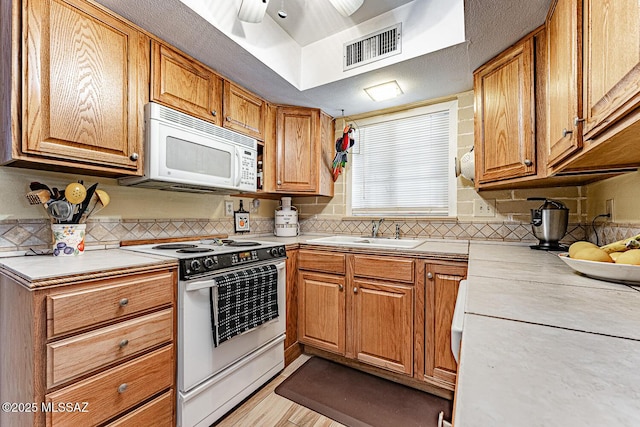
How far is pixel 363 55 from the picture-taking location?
1940 millimetres

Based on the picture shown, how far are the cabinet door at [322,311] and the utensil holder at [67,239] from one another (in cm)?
135

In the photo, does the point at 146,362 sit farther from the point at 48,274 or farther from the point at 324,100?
the point at 324,100

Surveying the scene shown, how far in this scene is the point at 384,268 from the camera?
189 centimetres

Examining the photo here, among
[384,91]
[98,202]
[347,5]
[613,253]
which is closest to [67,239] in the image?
[98,202]

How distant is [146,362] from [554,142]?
207 cm

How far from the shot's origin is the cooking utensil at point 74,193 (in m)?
1.44

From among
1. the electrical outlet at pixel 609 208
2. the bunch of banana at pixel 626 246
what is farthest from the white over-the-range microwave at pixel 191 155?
the electrical outlet at pixel 609 208

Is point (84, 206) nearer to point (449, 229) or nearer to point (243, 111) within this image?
point (243, 111)

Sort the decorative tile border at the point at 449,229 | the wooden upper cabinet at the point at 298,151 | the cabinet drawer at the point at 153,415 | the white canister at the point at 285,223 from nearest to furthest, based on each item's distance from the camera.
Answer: the cabinet drawer at the point at 153,415 → the decorative tile border at the point at 449,229 → the wooden upper cabinet at the point at 298,151 → the white canister at the point at 285,223

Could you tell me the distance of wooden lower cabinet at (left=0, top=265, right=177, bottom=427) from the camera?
1.00 meters

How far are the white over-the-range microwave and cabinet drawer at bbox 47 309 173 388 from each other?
779mm

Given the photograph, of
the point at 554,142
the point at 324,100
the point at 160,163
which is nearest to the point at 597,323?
the point at 554,142

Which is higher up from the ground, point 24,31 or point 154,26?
point 154,26

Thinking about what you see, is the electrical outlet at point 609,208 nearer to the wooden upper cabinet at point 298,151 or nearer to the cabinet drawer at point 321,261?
the cabinet drawer at point 321,261
